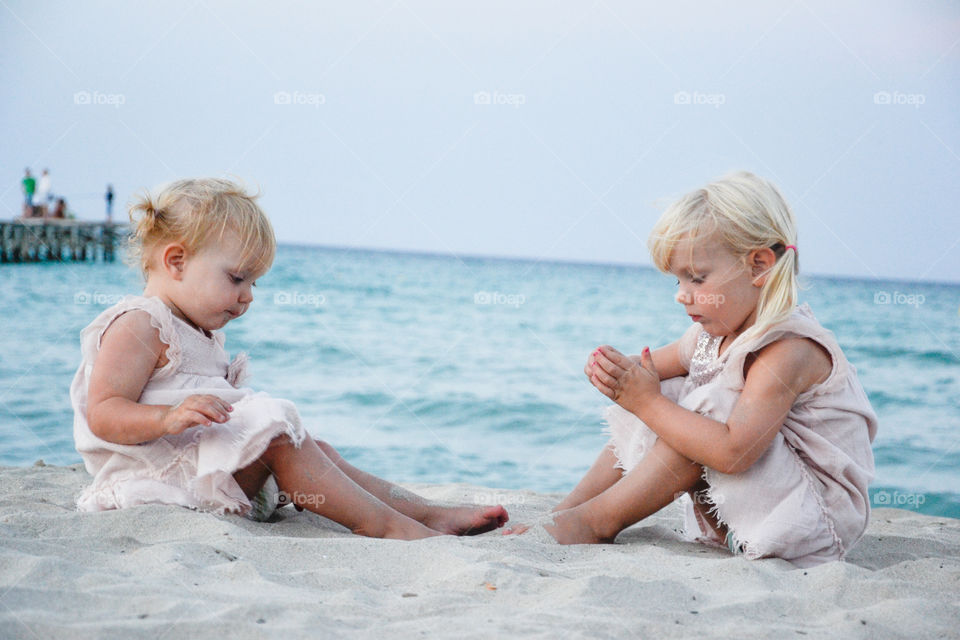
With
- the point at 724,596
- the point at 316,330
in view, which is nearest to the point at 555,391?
the point at 316,330

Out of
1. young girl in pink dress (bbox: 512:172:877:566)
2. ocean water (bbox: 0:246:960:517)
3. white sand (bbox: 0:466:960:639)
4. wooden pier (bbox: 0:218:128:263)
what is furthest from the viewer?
wooden pier (bbox: 0:218:128:263)

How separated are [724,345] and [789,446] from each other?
376mm

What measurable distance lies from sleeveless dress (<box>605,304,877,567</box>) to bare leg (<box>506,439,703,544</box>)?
0.08 metres

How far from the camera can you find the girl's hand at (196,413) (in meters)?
2.36

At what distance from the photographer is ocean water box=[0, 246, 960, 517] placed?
18.8 feet

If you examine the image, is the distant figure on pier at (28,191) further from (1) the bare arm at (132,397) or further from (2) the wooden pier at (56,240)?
(1) the bare arm at (132,397)

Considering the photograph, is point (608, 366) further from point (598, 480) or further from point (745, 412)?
point (598, 480)

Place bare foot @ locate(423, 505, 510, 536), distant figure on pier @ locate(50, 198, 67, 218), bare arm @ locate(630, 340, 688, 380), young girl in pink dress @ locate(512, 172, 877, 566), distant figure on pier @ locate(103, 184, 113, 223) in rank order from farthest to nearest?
distant figure on pier @ locate(103, 184, 113, 223)
distant figure on pier @ locate(50, 198, 67, 218)
bare arm @ locate(630, 340, 688, 380)
bare foot @ locate(423, 505, 510, 536)
young girl in pink dress @ locate(512, 172, 877, 566)

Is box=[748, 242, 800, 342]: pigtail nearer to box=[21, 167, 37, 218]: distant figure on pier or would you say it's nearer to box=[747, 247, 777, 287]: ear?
box=[747, 247, 777, 287]: ear

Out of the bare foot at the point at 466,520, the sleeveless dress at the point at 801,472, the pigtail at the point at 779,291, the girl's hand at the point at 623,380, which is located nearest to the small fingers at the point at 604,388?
the girl's hand at the point at 623,380

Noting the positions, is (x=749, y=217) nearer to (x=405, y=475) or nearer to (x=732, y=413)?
(x=732, y=413)

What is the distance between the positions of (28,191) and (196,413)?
21.9 meters

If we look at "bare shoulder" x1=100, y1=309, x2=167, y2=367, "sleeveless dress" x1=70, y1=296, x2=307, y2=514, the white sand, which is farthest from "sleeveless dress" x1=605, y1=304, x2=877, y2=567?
"bare shoulder" x1=100, y1=309, x2=167, y2=367

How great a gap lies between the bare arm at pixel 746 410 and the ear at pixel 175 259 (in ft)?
4.65
